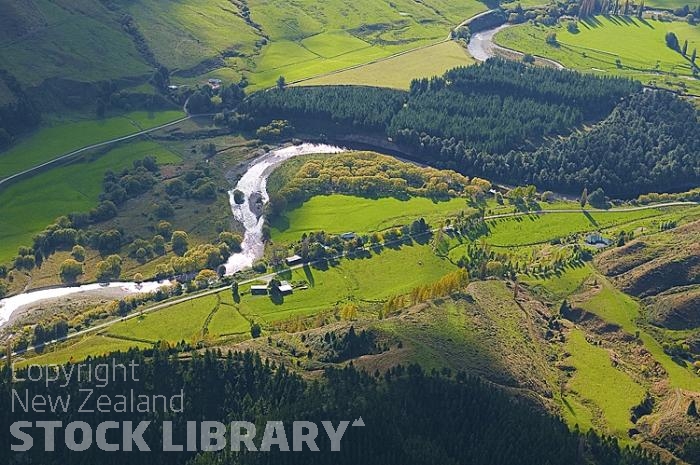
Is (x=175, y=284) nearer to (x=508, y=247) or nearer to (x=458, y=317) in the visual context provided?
(x=458, y=317)

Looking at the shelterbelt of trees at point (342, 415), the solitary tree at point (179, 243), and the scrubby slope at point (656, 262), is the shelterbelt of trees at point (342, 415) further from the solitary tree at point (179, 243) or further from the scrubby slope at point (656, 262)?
the solitary tree at point (179, 243)

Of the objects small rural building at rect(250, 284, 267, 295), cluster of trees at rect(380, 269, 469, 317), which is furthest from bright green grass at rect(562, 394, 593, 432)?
small rural building at rect(250, 284, 267, 295)

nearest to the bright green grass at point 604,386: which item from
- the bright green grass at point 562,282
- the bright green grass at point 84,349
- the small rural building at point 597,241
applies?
the bright green grass at point 562,282

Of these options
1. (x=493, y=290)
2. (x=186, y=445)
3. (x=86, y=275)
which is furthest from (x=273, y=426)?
(x=86, y=275)

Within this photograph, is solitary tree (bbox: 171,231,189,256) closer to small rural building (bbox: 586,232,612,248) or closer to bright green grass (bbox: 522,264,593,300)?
bright green grass (bbox: 522,264,593,300)

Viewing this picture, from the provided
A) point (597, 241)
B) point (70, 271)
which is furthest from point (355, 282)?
point (70, 271)

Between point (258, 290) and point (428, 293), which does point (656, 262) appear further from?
point (258, 290)
